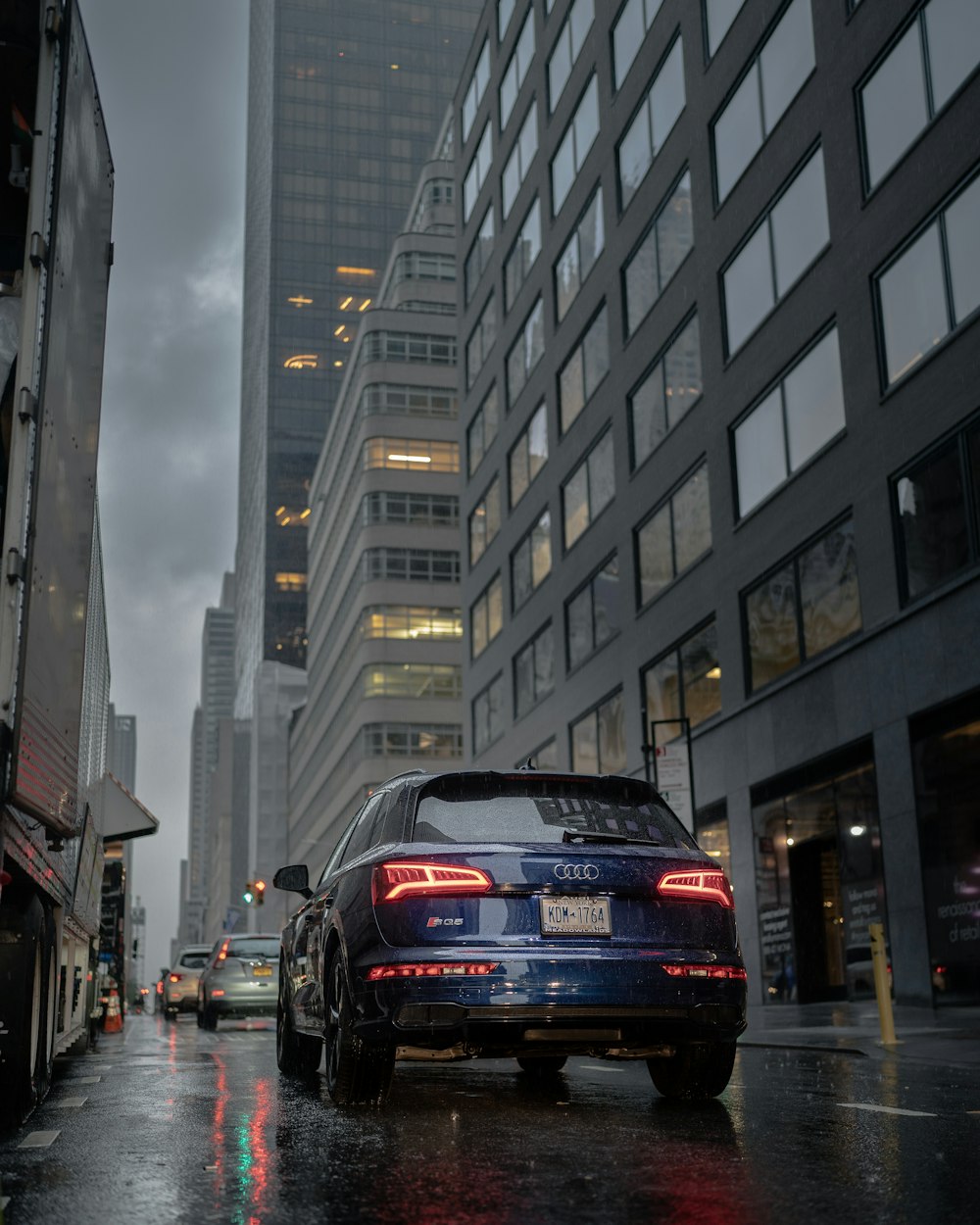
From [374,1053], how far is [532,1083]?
7.41ft

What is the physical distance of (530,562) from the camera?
4097 centimetres

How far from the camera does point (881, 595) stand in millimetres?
20578

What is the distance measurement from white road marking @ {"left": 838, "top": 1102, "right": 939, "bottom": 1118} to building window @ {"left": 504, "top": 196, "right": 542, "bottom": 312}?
36.2m

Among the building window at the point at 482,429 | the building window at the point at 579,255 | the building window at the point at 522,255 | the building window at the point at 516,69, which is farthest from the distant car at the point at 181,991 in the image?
the building window at the point at 516,69

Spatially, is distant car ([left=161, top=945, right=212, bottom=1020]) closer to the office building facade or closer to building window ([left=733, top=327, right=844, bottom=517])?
the office building facade

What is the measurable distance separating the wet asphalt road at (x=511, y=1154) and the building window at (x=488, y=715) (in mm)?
35431

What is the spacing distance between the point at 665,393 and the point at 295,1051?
22.2 m

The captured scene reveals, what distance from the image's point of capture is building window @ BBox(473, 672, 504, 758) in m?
44.6

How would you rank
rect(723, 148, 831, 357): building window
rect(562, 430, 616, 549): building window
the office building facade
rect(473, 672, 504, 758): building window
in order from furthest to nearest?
rect(473, 672, 504, 758): building window, rect(562, 430, 616, 549): building window, rect(723, 148, 831, 357): building window, the office building facade

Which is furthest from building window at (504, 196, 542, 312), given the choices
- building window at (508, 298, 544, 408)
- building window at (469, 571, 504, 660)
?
building window at (469, 571, 504, 660)

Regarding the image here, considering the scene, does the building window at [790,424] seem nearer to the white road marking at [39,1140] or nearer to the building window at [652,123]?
the building window at [652,123]

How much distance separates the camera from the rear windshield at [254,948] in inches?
A: 899

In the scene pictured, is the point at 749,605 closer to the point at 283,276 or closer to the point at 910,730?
the point at 910,730

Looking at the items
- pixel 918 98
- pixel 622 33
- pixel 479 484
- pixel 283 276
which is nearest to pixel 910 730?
pixel 918 98
